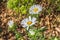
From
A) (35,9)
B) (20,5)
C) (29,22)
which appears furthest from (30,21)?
(20,5)

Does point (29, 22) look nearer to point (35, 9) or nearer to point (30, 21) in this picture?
point (30, 21)

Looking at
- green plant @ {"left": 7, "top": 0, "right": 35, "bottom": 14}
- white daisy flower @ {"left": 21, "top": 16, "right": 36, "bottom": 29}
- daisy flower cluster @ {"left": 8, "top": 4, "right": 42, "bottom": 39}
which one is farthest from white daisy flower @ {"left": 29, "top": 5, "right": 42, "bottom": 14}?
white daisy flower @ {"left": 21, "top": 16, "right": 36, "bottom": 29}

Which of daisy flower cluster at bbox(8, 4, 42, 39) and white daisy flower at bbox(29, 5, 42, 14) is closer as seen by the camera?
daisy flower cluster at bbox(8, 4, 42, 39)

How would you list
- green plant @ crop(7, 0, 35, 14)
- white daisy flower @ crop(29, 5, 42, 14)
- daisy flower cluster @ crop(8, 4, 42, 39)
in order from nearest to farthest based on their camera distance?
daisy flower cluster @ crop(8, 4, 42, 39) → white daisy flower @ crop(29, 5, 42, 14) → green plant @ crop(7, 0, 35, 14)

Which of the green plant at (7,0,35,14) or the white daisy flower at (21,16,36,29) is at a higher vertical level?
the green plant at (7,0,35,14)

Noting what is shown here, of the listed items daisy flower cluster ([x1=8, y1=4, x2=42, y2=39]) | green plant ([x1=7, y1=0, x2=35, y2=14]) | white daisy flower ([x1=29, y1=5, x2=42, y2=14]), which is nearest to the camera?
daisy flower cluster ([x1=8, y1=4, x2=42, y2=39])

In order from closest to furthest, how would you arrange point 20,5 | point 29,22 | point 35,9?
point 29,22
point 35,9
point 20,5

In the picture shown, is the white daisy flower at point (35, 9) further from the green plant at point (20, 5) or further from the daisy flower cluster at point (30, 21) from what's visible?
the green plant at point (20, 5)

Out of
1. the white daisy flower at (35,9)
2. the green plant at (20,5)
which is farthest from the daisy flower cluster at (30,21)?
the green plant at (20,5)

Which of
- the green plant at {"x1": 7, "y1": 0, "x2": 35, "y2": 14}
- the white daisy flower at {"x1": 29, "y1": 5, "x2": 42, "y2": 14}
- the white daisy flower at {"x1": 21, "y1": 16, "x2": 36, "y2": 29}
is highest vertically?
the green plant at {"x1": 7, "y1": 0, "x2": 35, "y2": 14}

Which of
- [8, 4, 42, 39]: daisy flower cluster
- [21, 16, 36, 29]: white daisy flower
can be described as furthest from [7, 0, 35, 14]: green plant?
[21, 16, 36, 29]: white daisy flower

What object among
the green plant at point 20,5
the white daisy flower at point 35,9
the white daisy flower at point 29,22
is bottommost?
the white daisy flower at point 29,22

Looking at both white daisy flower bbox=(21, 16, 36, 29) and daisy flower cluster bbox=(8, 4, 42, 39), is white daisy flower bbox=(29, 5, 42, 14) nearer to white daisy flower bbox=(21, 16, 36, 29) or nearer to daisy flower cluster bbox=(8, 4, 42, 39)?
daisy flower cluster bbox=(8, 4, 42, 39)
